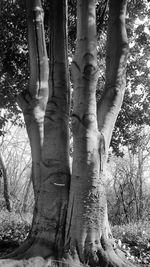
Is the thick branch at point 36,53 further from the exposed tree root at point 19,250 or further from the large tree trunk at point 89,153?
the exposed tree root at point 19,250

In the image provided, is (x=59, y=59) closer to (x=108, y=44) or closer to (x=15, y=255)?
(x=108, y=44)

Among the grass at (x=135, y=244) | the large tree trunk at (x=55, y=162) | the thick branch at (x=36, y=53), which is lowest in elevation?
the grass at (x=135, y=244)

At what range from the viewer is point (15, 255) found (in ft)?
8.93

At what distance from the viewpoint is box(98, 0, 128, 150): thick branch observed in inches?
133

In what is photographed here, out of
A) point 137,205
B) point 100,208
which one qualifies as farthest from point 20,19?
point 137,205

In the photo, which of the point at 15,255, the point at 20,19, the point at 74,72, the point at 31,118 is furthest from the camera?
the point at 20,19

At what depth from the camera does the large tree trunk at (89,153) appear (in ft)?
8.96

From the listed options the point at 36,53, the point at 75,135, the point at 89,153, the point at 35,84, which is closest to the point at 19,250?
the point at 89,153

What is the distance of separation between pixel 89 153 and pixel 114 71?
1287mm

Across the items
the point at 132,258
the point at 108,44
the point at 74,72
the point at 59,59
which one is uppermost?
the point at 108,44

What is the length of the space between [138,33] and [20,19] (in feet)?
Answer: 8.78

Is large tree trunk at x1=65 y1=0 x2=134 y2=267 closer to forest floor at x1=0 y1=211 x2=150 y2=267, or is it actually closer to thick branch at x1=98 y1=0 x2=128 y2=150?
thick branch at x1=98 y1=0 x2=128 y2=150

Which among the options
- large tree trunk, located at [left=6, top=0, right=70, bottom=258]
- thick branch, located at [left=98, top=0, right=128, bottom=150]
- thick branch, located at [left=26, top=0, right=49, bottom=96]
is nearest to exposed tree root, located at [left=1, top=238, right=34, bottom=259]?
large tree trunk, located at [left=6, top=0, right=70, bottom=258]

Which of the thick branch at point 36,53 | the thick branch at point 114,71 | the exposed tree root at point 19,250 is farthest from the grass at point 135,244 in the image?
the thick branch at point 36,53
